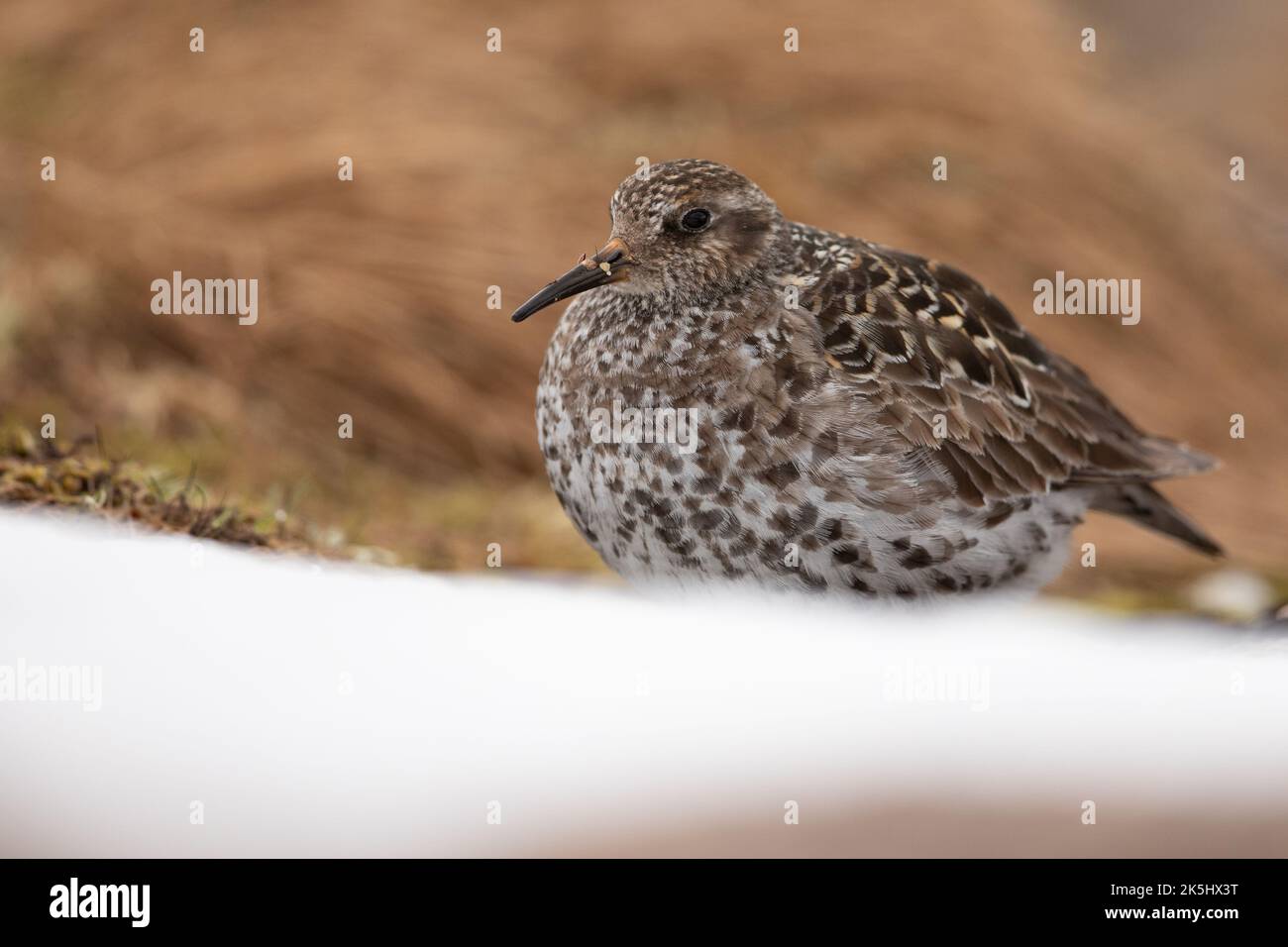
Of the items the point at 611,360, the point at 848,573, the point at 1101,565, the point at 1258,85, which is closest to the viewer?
the point at 848,573

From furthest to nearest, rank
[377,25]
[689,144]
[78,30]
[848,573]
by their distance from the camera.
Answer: [78,30]
[377,25]
[689,144]
[848,573]

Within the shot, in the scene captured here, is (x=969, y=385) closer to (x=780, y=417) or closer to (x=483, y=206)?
(x=780, y=417)

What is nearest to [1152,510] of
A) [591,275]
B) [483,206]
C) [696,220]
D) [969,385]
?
[969,385]

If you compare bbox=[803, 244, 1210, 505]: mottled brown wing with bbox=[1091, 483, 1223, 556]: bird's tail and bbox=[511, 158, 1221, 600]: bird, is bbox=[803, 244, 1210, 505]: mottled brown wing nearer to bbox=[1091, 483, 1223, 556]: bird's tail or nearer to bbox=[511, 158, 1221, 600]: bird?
bbox=[511, 158, 1221, 600]: bird

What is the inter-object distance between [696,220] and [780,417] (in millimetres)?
681

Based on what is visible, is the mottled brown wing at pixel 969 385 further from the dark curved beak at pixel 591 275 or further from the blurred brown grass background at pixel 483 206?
the blurred brown grass background at pixel 483 206

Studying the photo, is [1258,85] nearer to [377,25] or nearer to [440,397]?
[377,25]

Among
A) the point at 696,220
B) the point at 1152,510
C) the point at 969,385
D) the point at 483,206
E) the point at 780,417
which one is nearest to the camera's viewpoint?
the point at 780,417

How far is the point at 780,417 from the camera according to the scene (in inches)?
166

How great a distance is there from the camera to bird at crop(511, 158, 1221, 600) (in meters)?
4.17

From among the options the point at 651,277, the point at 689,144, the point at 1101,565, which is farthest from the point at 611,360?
the point at 689,144

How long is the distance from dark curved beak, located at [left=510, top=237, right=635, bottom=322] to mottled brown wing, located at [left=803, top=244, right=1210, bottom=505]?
1.90ft

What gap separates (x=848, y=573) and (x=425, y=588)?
128 cm

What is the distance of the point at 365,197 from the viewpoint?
327 inches
